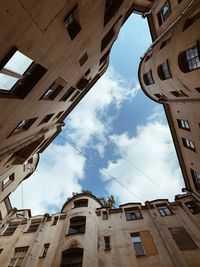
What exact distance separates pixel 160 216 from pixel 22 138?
1450cm

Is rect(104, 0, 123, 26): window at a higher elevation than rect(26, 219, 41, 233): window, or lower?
higher

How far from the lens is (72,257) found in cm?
1512

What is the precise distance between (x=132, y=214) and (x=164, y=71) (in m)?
14.3

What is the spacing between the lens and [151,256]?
14812 millimetres

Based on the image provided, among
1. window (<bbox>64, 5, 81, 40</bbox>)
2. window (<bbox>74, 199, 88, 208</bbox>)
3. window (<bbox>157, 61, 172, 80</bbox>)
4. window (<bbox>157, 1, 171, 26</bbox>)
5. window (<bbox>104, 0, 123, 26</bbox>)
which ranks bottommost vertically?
window (<bbox>64, 5, 81, 40</bbox>)

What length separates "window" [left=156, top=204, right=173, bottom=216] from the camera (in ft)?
64.4

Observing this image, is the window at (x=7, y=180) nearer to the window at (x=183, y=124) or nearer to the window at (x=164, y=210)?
the window at (x=164, y=210)

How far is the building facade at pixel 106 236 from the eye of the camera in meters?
14.7

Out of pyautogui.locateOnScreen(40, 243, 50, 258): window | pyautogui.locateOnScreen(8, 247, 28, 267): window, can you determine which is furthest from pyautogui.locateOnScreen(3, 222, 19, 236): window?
pyautogui.locateOnScreen(40, 243, 50, 258): window

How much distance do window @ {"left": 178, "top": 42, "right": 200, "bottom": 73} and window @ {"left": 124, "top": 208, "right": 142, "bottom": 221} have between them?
1402 cm

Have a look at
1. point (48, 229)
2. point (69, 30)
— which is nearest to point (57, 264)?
point (48, 229)

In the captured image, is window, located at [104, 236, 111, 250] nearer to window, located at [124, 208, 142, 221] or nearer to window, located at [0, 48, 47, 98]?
window, located at [124, 208, 142, 221]

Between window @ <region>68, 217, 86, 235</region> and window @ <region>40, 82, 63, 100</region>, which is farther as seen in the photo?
window @ <region>68, 217, 86, 235</region>

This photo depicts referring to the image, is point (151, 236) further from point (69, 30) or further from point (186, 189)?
point (69, 30)
